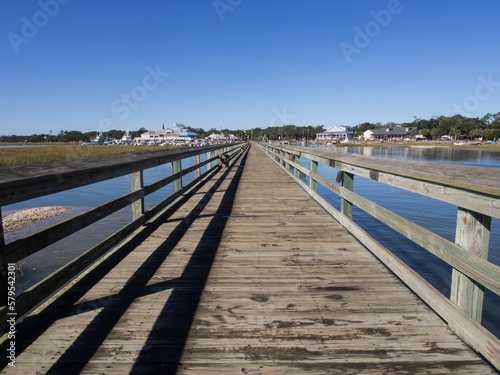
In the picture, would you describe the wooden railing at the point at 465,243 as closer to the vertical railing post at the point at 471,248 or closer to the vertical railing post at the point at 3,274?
the vertical railing post at the point at 471,248

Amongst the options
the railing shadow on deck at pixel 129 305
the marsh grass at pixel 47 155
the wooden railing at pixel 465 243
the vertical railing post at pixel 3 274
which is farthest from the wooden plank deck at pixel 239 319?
the marsh grass at pixel 47 155

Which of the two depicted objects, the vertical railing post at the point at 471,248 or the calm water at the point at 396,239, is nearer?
the vertical railing post at the point at 471,248

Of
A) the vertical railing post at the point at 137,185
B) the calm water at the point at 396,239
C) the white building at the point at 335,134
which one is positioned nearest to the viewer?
the vertical railing post at the point at 137,185

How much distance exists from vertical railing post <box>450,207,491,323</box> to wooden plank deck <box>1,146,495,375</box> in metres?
0.24

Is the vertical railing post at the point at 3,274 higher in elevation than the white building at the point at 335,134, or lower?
lower

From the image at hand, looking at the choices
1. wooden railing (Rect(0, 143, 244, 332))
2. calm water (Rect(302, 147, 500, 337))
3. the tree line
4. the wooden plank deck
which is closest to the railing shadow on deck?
the wooden plank deck

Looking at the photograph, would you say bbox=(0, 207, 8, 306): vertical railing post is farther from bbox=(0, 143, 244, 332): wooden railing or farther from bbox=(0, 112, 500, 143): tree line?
bbox=(0, 112, 500, 143): tree line

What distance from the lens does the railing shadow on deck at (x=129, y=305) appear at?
183 centimetres

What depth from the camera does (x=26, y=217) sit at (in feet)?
34.9

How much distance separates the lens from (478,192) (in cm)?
171

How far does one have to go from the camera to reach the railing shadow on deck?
183 centimetres

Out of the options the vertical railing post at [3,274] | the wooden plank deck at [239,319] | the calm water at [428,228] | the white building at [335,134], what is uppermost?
the white building at [335,134]

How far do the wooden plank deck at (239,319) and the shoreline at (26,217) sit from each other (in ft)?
26.2

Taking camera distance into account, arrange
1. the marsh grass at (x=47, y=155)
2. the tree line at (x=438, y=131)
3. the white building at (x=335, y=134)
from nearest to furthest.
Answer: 1. the marsh grass at (x=47, y=155)
2. the tree line at (x=438, y=131)
3. the white building at (x=335, y=134)
